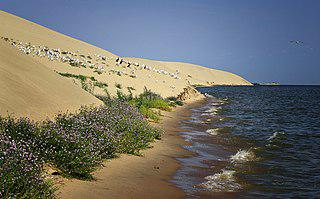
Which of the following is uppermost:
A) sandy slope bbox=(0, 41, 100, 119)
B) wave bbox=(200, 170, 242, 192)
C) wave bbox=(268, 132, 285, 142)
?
sandy slope bbox=(0, 41, 100, 119)

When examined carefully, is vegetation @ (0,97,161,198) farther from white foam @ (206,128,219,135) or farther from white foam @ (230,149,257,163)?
white foam @ (206,128,219,135)

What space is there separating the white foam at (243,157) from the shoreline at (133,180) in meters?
1.83

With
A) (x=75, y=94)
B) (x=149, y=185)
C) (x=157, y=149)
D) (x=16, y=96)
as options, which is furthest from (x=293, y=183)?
(x=75, y=94)

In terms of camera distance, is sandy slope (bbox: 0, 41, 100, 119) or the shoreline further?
sandy slope (bbox: 0, 41, 100, 119)

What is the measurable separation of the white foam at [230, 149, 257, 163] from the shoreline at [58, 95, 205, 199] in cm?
183

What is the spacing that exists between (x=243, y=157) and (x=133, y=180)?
529 centimetres

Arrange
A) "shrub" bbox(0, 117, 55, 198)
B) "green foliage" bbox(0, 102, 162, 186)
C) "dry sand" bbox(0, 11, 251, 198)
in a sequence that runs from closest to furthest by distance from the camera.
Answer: "shrub" bbox(0, 117, 55, 198) → "green foliage" bbox(0, 102, 162, 186) → "dry sand" bbox(0, 11, 251, 198)

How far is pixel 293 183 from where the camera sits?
28.2 ft

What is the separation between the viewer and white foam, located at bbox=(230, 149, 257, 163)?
36.8 feet

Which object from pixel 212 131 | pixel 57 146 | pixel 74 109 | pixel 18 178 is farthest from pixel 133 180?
pixel 212 131

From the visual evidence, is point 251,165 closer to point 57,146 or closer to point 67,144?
point 67,144

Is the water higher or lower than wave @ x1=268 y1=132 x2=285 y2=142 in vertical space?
lower

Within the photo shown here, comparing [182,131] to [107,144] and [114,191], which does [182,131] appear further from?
[114,191]

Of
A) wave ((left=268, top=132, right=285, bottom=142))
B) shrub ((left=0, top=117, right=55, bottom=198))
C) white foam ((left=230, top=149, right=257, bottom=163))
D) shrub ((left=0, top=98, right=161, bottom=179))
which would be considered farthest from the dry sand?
wave ((left=268, top=132, right=285, bottom=142))
